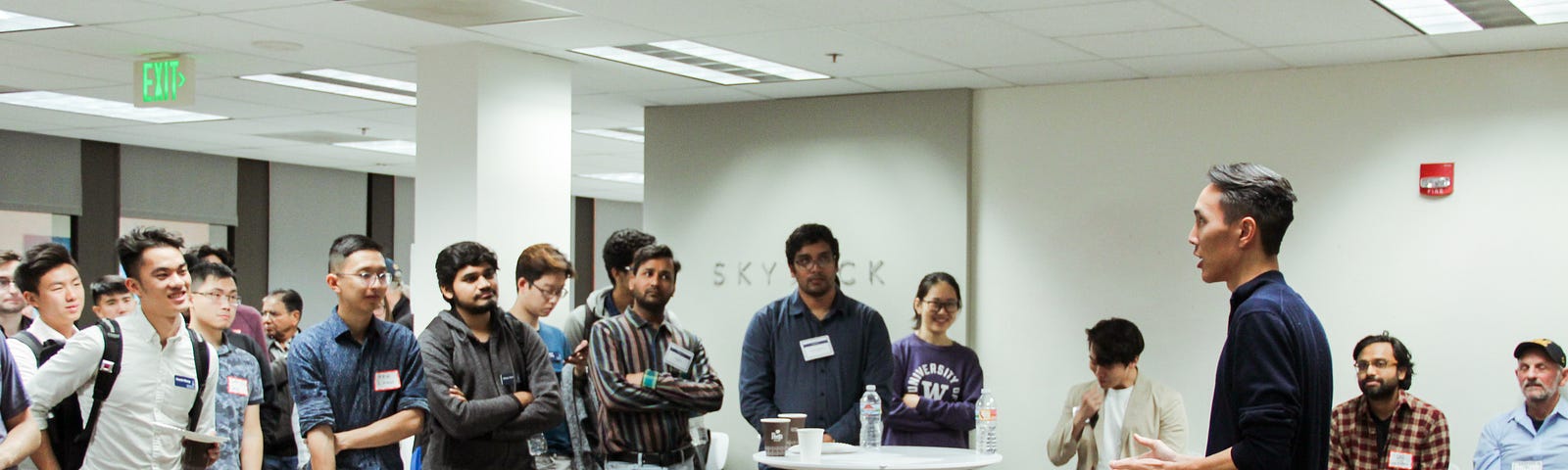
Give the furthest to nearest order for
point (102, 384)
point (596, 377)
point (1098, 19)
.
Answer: point (1098, 19), point (596, 377), point (102, 384)

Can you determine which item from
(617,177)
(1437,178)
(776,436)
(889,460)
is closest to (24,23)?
(776,436)

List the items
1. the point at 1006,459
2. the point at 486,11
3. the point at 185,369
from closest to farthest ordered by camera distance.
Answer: the point at 185,369
the point at 486,11
the point at 1006,459

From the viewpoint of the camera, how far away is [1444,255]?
713 cm

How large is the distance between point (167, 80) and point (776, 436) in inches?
159

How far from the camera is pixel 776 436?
16.3 feet

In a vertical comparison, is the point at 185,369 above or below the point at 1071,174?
below

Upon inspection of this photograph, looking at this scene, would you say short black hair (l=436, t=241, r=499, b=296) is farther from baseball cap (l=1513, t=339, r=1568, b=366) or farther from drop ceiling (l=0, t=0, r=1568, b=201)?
baseball cap (l=1513, t=339, r=1568, b=366)

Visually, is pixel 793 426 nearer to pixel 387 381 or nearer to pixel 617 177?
pixel 387 381

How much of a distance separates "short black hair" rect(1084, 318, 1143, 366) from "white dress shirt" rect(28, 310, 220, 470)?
3131 mm

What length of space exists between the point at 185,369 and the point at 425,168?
3130 millimetres

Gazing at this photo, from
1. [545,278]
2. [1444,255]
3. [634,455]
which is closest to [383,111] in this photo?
[545,278]

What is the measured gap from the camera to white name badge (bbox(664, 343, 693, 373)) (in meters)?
5.20

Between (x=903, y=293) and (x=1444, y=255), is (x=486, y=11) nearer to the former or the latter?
(x=903, y=293)

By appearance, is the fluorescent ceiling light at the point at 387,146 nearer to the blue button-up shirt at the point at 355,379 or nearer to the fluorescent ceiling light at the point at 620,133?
the fluorescent ceiling light at the point at 620,133
